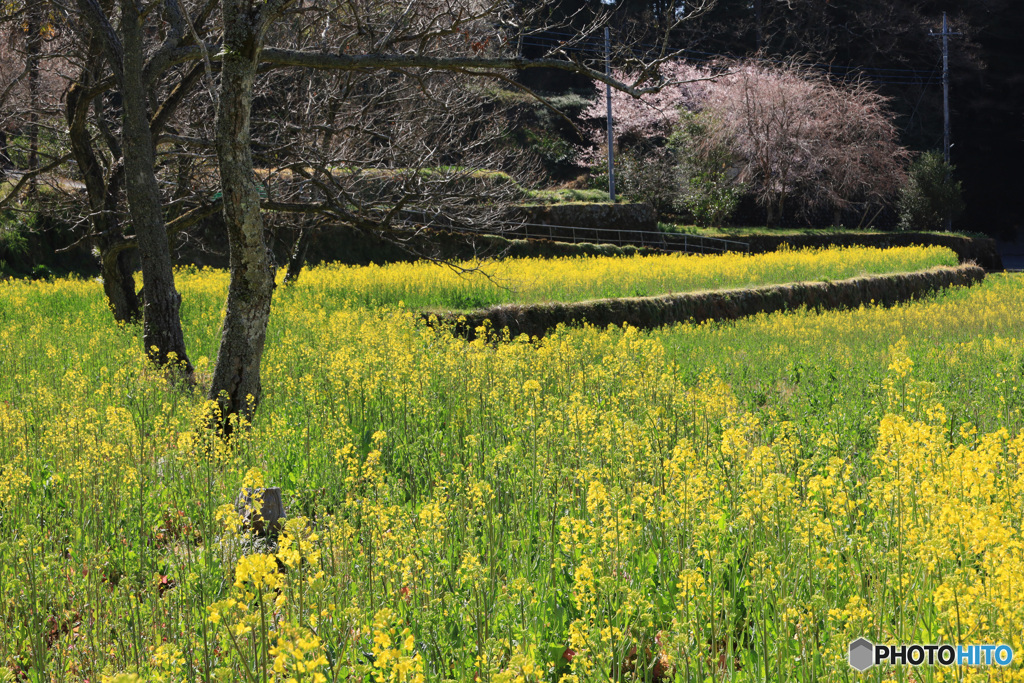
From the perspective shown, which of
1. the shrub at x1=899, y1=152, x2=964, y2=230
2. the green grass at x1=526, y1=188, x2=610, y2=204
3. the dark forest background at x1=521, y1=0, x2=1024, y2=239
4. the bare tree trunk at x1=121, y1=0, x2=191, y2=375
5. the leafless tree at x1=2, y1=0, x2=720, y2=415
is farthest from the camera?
the dark forest background at x1=521, y1=0, x2=1024, y2=239

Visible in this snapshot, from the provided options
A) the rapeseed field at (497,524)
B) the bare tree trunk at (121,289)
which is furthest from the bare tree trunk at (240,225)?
the bare tree trunk at (121,289)

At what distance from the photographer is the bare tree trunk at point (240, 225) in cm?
583

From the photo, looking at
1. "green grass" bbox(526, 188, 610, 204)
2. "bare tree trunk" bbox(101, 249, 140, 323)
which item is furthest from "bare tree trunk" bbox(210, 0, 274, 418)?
"green grass" bbox(526, 188, 610, 204)

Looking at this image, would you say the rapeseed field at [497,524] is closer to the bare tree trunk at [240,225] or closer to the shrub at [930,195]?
the bare tree trunk at [240,225]

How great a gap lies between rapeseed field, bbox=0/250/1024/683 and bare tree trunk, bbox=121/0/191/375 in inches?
19.4

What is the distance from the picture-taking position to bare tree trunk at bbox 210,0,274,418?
5832 millimetres

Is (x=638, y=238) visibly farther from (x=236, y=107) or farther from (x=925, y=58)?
(x=925, y=58)

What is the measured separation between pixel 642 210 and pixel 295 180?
57.6ft

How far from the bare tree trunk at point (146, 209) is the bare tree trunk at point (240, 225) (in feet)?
6.19

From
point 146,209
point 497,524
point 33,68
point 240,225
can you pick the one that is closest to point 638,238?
point 33,68

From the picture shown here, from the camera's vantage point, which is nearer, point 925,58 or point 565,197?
point 565,197

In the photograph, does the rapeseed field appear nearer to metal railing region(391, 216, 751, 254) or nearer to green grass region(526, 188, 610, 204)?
metal railing region(391, 216, 751, 254)

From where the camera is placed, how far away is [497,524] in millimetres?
3676

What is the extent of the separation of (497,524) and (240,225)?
3.51m
